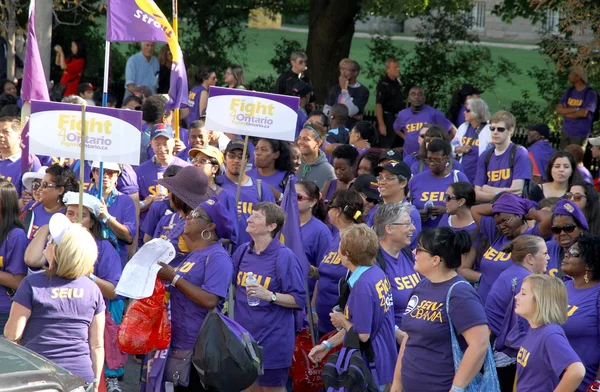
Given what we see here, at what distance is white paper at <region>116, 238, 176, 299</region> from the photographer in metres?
6.40

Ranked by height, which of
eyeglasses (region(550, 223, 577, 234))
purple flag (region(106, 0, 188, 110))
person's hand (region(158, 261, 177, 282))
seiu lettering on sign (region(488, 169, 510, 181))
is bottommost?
person's hand (region(158, 261, 177, 282))

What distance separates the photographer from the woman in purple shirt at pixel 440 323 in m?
5.64

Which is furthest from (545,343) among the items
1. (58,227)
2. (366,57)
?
(366,57)

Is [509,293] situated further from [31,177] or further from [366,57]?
[366,57]

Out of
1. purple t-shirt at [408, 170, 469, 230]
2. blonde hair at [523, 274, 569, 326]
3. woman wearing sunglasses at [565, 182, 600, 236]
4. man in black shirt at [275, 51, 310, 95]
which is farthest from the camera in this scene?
man in black shirt at [275, 51, 310, 95]

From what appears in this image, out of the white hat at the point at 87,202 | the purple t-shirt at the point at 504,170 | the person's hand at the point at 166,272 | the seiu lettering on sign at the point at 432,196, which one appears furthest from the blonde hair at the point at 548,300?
the purple t-shirt at the point at 504,170

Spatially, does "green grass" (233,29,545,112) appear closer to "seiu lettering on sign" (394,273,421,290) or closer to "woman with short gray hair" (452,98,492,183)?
"woman with short gray hair" (452,98,492,183)

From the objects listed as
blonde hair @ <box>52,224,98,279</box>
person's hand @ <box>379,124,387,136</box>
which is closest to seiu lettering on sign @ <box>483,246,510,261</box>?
blonde hair @ <box>52,224,98,279</box>

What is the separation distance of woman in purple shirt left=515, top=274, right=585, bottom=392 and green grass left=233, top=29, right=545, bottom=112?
18.2m

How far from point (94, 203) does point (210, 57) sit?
14.8 m

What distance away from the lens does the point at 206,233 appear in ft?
22.5

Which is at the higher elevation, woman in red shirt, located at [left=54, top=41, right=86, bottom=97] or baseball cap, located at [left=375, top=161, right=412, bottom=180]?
woman in red shirt, located at [left=54, top=41, right=86, bottom=97]

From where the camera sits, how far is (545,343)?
229 inches

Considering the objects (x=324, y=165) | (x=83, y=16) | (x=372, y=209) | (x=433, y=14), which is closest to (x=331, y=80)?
(x=433, y=14)
